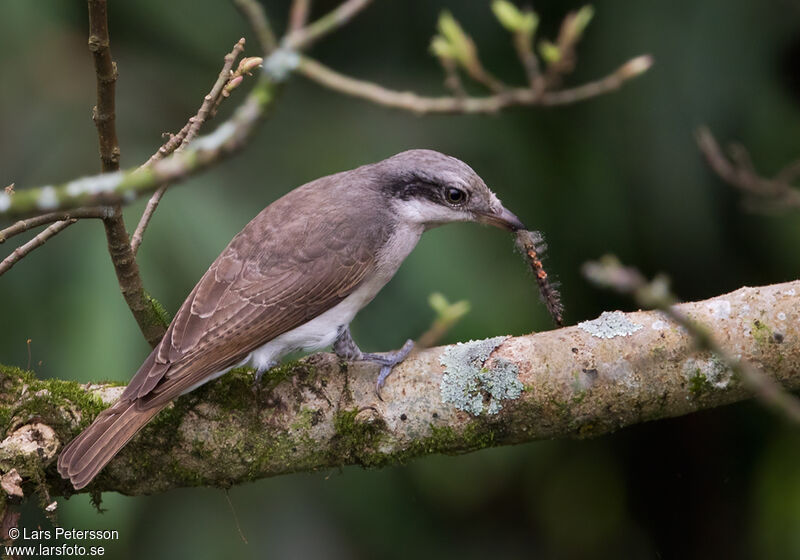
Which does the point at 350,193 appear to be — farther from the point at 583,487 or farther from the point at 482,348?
the point at 583,487

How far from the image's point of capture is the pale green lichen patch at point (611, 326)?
3.15 metres

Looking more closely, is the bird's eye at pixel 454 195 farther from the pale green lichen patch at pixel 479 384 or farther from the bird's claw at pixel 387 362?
the pale green lichen patch at pixel 479 384

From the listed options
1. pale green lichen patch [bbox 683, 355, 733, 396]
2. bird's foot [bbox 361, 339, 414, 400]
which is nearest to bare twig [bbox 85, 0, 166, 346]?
bird's foot [bbox 361, 339, 414, 400]

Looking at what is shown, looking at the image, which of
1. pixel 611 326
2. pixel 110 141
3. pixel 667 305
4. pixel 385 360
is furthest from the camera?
pixel 385 360

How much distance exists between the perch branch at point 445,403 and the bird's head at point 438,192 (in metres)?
0.69

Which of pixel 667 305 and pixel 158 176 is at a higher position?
pixel 158 176

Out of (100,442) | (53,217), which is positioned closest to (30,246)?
(53,217)

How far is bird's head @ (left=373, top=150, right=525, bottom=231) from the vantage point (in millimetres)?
3684

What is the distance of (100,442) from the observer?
9.76 feet

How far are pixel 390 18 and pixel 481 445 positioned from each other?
2971 mm

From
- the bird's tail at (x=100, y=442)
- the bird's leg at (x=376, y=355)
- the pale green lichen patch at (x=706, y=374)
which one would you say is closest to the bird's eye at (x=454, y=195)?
the bird's leg at (x=376, y=355)

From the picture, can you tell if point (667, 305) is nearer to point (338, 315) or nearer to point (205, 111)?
point (205, 111)

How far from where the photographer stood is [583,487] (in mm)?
5270

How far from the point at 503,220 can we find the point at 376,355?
80 cm
